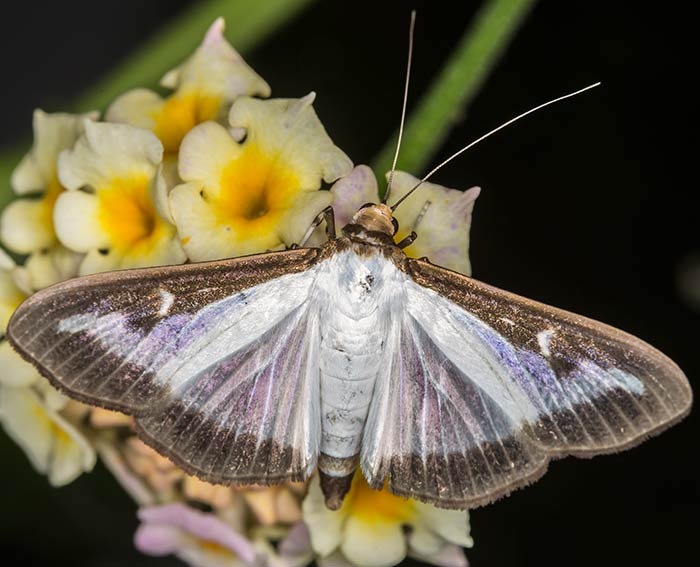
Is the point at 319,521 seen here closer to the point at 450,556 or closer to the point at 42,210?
the point at 450,556

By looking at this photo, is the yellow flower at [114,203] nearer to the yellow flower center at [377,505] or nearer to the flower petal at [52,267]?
the flower petal at [52,267]

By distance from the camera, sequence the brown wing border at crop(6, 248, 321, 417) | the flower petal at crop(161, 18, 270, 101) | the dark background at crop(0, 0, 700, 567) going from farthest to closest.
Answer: the dark background at crop(0, 0, 700, 567)
the flower petal at crop(161, 18, 270, 101)
the brown wing border at crop(6, 248, 321, 417)

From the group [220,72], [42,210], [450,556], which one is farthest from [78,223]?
[450,556]

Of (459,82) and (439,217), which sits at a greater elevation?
(459,82)

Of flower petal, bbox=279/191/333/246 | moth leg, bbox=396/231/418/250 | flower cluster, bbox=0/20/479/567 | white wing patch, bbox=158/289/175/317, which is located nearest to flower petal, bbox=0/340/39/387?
flower cluster, bbox=0/20/479/567

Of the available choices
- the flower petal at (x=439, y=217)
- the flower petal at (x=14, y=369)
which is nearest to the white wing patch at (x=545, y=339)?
the flower petal at (x=439, y=217)

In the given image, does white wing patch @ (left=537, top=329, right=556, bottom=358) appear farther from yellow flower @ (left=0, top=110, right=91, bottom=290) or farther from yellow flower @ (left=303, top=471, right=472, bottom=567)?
yellow flower @ (left=0, top=110, right=91, bottom=290)

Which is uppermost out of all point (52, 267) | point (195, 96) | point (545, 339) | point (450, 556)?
point (195, 96)
